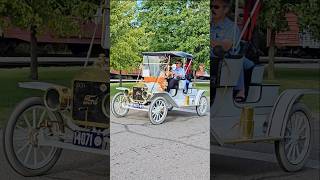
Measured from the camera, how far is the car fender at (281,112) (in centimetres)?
345

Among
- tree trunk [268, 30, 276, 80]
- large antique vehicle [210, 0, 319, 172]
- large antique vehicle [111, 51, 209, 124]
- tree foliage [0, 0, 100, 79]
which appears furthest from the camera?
tree trunk [268, 30, 276, 80]

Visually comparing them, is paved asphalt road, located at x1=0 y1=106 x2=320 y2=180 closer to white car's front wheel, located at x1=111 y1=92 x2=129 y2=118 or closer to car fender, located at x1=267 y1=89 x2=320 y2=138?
white car's front wheel, located at x1=111 y1=92 x2=129 y2=118

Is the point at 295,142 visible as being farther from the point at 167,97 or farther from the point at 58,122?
the point at 58,122

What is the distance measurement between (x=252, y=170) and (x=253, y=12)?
1.03m

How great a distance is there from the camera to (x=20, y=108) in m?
2.81

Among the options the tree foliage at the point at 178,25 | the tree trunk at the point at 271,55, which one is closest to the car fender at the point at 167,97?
the tree foliage at the point at 178,25

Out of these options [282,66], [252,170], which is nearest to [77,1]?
[282,66]

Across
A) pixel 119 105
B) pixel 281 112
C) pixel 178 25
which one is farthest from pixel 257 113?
pixel 119 105

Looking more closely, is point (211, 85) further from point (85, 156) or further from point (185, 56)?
point (85, 156)

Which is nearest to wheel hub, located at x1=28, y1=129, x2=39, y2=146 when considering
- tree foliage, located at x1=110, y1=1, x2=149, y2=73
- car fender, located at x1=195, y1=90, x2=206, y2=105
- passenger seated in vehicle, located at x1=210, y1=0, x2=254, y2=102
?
tree foliage, located at x1=110, y1=1, x2=149, y2=73

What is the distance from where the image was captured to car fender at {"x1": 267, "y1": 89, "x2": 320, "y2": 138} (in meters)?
3.45

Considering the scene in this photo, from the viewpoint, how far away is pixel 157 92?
2.82m

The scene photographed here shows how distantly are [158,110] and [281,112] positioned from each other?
971 millimetres

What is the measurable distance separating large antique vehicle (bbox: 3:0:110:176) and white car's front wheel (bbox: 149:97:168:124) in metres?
0.22
